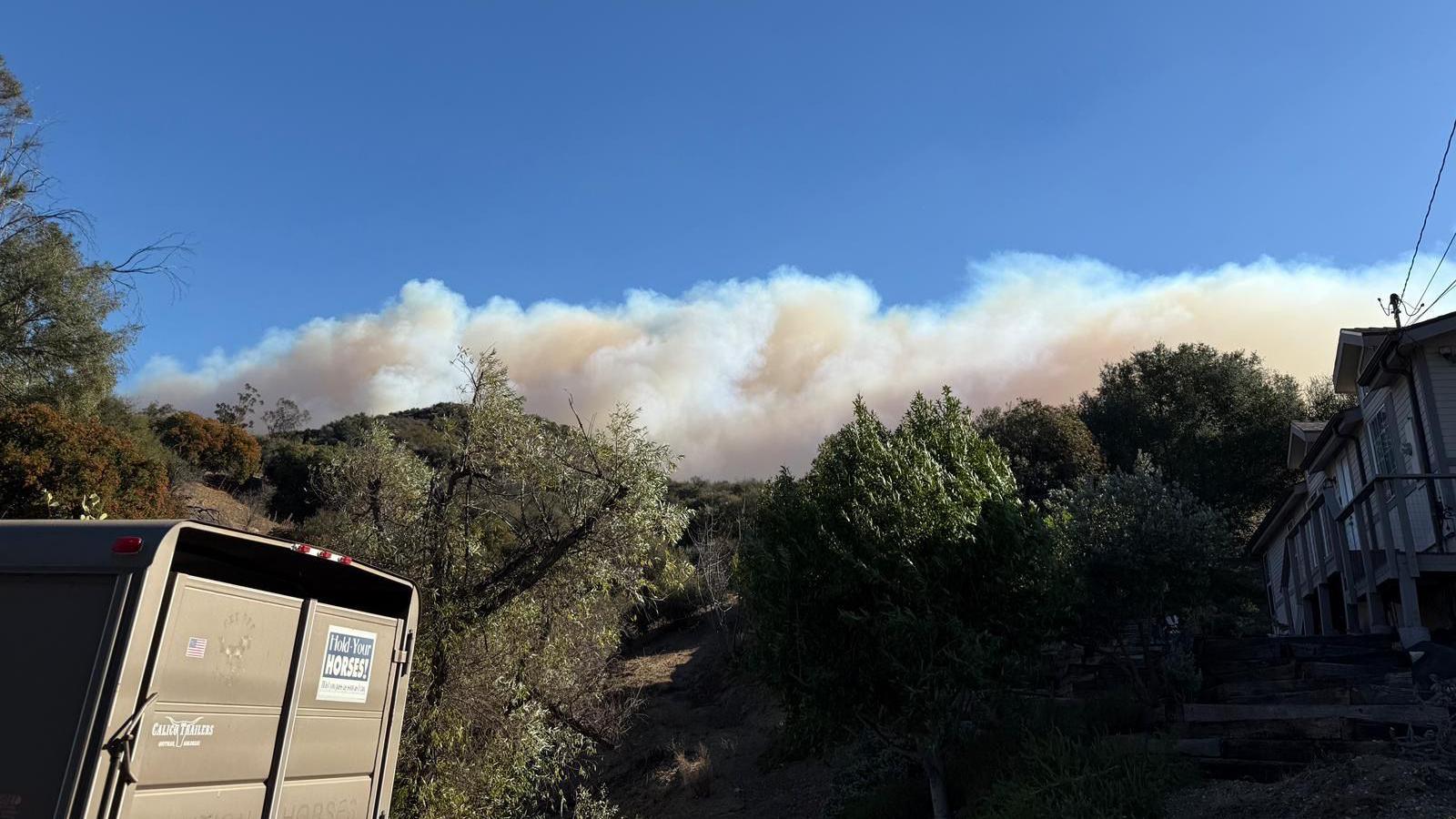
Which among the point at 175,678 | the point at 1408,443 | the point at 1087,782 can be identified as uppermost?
the point at 1408,443

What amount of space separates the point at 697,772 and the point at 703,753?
1130 mm

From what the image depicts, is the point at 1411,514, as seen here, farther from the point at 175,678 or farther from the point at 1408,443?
the point at 175,678

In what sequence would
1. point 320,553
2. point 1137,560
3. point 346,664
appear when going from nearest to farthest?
point 320,553 → point 346,664 → point 1137,560

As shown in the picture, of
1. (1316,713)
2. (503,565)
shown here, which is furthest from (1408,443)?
(503,565)

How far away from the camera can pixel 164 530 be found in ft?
16.9

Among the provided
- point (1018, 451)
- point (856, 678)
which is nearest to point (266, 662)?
point (856, 678)

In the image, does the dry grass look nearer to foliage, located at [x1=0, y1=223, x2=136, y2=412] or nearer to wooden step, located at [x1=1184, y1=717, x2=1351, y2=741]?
wooden step, located at [x1=1184, y1=717, x2=1351, y2=741]

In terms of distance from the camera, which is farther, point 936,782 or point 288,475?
point 288,475

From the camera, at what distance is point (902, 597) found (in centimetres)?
1239

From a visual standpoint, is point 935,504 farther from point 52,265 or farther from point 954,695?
point 52,265

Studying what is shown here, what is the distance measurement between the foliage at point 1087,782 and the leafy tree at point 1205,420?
2993 centimetres

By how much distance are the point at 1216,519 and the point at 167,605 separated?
53.7 ft

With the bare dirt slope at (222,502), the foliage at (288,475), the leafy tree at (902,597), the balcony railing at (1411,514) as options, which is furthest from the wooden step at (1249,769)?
the foliage at (288,475)

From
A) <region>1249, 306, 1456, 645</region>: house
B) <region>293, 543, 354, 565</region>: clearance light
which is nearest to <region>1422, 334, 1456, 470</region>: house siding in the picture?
<region>1249, 306, 1456, 645</region>: house
